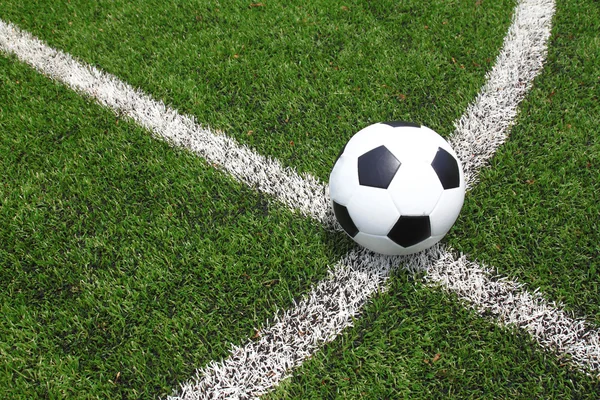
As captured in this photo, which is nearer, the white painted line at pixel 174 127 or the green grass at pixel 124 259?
the green grass at pixel 124 259

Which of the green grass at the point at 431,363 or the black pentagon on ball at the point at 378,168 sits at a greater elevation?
the black pentagon on ball at the point at 378,168

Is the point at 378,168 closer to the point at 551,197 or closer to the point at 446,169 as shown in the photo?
the point at 446,169

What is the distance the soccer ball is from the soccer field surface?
0.35 m

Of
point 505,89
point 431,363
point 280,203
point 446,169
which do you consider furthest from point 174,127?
point 505,89

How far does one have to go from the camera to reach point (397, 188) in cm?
209

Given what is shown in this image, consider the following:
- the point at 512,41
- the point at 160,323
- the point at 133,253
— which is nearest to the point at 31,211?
the point at 133,253

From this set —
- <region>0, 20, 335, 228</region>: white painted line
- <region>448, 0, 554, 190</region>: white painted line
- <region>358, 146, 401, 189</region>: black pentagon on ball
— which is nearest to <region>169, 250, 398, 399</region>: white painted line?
<region>0, 20, 335, 228</region>: white painted line

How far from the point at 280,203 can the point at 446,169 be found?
3.32ft

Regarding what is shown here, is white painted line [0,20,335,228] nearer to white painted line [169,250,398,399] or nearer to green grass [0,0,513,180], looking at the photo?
green grass [0,0,513,180]

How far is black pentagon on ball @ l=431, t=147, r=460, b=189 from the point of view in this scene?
215 cm

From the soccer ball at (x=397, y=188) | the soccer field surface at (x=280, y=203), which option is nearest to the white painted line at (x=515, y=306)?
the soccer field surface at (x=280, y=203)

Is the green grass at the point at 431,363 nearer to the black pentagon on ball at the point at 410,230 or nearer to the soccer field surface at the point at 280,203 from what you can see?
the soccer field surface at the point at 280,203

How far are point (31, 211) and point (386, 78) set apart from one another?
2537 mm

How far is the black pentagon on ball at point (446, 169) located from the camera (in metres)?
2.15
